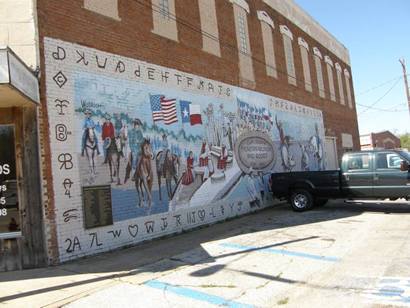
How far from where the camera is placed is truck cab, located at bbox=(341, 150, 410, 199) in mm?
12808

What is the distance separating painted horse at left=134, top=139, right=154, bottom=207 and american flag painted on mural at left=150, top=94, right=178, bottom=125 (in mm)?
865

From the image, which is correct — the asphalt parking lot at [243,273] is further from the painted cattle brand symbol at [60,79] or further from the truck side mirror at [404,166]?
the painted cattle brand symbol at [60,79]

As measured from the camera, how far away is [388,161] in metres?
13.2

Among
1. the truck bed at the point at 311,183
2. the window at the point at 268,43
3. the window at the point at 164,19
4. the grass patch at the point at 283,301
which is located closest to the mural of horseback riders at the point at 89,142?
the window at the point at 164,19

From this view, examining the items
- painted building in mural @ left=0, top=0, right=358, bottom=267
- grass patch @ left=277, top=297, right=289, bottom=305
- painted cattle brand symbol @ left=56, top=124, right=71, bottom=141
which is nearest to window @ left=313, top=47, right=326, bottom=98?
painted building in mural @ left=0, top=0, right=358, bottom=267

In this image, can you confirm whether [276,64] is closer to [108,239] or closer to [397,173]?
[397,173]

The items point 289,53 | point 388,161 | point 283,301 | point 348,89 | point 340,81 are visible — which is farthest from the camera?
point 348,89

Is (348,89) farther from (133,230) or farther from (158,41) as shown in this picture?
(133,230)

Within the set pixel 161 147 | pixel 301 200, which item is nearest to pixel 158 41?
pixel 161 147

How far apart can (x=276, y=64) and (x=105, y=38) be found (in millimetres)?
10488

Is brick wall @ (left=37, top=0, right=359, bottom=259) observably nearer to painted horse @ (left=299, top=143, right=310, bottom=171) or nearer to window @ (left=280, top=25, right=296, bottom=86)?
window @ (left=280, top=25, right=296, bottom=86)

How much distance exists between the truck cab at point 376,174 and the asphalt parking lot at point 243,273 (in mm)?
1977

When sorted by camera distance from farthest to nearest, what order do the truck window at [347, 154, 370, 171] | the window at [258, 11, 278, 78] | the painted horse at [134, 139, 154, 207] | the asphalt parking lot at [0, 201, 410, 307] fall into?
the window at [258, 11, 278, 78] < the truck window at [347, 154, 370, 171] < the painted horse at [134, 139, 154, 207] < the asphalt parking lot at [0, 201, 410, 307]

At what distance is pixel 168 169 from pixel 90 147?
269 centimetres
